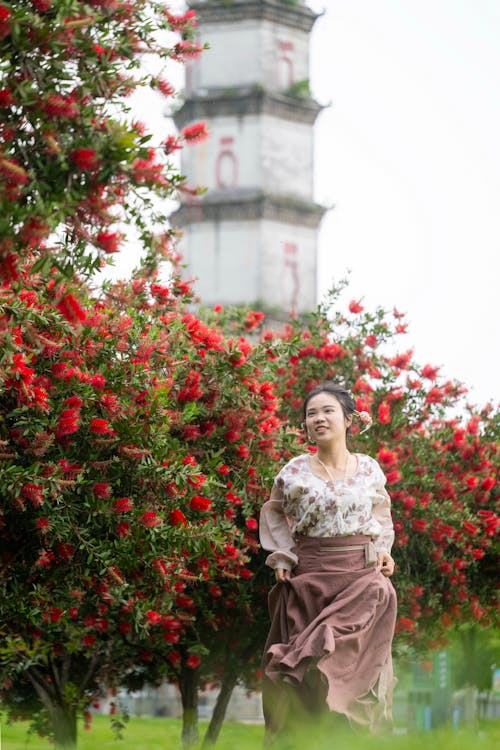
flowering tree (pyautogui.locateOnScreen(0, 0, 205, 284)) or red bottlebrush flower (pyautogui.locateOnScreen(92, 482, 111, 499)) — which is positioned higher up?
flowering tree (pyautogui.locateOnScreen(0, 0, 205, 284))

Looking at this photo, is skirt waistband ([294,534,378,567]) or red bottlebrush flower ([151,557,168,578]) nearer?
skirt waistband ([294,534,378,567])

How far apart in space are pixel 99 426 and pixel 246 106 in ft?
107

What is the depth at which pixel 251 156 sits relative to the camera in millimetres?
38688

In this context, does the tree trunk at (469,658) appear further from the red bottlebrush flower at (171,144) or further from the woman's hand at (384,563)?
the red bottlebrush flower at (171,144)

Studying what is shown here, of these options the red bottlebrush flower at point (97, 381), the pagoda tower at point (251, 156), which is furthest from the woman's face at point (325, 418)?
the pagoda tower at point (251, 156)

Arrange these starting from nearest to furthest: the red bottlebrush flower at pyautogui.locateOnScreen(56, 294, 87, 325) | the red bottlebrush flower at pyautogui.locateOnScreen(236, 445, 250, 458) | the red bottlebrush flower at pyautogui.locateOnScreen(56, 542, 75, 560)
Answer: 1. the red bottlebrush flower at pyautogui.locateOnScreen(56, 294, 87, 325)
2. the red bottlebrush flower at pyautogui.locateOnScreen(56, 542, 75, 560)
3. the red bottlebrush flower at pyautogui.locateOnScreen(236, 445, 250, 458)

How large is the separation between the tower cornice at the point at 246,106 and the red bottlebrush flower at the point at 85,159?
34.6 meters

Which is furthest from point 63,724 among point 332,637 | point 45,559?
point 332,637

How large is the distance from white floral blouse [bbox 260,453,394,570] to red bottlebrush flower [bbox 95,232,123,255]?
2906 mm

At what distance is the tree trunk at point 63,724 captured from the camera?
11.8 m

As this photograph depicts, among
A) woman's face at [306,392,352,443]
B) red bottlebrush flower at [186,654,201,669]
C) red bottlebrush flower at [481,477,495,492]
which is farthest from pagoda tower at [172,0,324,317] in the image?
woman's face at [306,392,352,443]

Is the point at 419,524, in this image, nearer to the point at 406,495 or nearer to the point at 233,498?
the point at 406,495

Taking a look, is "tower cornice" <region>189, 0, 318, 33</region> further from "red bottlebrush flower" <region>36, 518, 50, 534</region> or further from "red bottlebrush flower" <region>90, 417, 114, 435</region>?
"red bottlebrush flower" <region>36, 518, 50, 534</region>

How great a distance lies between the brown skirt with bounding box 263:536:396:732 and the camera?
632 cm
